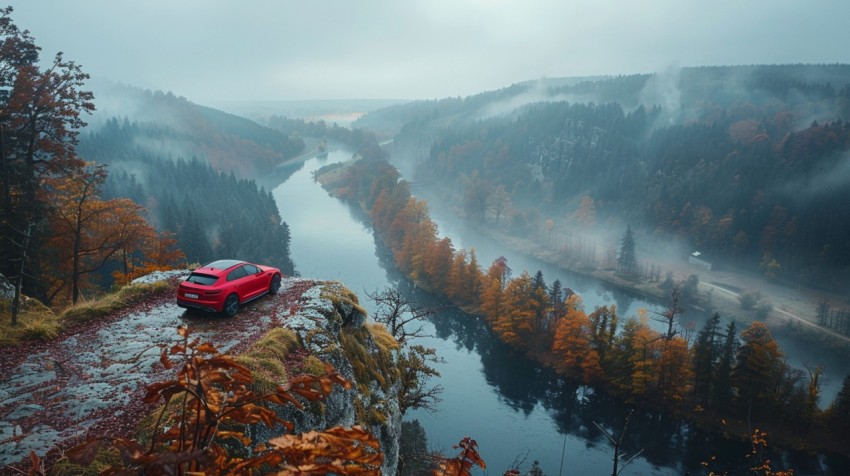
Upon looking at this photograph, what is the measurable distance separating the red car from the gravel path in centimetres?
43

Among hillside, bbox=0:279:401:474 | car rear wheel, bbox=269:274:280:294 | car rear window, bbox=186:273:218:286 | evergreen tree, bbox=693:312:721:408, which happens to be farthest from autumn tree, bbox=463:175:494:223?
car rear window, bbox=186:273:218:286

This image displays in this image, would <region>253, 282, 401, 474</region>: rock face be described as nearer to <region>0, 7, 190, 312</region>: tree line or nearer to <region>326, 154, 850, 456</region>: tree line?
<region>0, 7, 190, 312</region>: tree line

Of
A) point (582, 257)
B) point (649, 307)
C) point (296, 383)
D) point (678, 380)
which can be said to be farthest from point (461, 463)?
point (582, 257)

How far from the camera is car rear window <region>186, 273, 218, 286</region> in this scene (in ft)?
51.0

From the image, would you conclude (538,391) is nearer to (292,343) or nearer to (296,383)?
(292,343)

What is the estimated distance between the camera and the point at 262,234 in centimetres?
8562

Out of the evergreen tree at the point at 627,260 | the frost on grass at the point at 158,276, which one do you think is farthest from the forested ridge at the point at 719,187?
the frost on grass at the point at 158,276

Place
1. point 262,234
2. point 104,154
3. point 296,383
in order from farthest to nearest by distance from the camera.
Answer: point 104,154 < point 262,234 < point 296,383

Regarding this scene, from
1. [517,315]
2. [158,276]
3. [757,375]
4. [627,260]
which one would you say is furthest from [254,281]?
[627,260]

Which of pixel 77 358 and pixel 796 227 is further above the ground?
pixel 77 358

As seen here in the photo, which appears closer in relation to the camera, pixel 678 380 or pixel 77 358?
pixel 77 358

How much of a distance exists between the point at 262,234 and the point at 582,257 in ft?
232

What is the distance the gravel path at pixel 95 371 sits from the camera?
9180mm

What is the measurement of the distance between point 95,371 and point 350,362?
6230 mm
